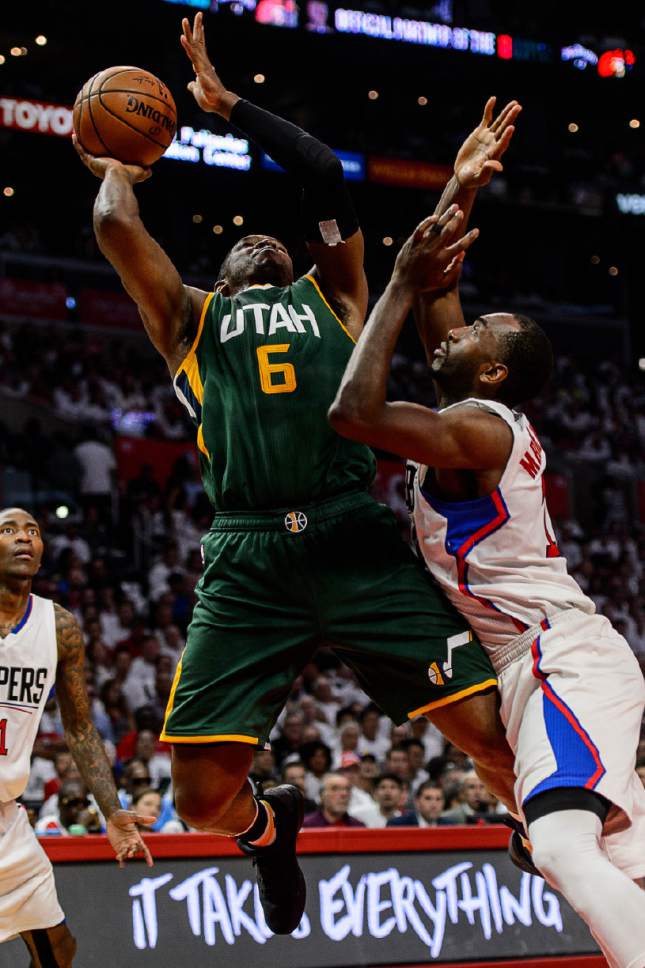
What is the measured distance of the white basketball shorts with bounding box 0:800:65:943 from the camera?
477 centimetres

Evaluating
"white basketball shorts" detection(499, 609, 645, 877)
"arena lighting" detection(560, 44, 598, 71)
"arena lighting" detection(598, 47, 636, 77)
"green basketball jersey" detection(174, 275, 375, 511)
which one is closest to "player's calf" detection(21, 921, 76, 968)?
"green basketball jersey" detection(174, 275, 375, 511)

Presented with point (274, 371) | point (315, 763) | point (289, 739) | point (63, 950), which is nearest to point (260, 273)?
point (274, 371)

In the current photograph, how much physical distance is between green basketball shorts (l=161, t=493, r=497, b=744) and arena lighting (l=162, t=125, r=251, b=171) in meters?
17.2

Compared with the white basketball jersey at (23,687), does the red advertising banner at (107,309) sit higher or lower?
higher

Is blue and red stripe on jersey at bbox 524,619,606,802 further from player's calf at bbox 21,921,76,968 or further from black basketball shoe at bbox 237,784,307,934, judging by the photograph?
player's calf at bbox 21,921,76,968

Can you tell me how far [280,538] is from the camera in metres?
3.98

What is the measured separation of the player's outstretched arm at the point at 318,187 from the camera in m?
4.21

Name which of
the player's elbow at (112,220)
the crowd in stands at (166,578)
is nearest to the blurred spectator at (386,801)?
the crowd in stands at (166,578)

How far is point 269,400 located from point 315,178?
771 millimetres

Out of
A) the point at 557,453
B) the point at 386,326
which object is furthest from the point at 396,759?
the point at 557,453

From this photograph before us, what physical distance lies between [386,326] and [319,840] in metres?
3.59

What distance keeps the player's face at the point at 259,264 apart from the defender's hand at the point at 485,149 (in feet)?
2.28

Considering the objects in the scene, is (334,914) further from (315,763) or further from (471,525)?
(471,525)

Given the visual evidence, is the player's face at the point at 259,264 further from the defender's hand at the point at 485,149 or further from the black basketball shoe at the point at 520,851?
the black basketball shoe at the point at 520,851
